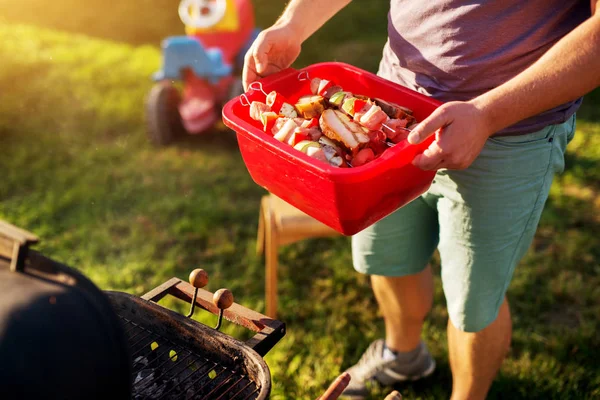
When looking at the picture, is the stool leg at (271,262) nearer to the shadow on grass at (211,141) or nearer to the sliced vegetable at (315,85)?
the sliced vegetable at (315,85)

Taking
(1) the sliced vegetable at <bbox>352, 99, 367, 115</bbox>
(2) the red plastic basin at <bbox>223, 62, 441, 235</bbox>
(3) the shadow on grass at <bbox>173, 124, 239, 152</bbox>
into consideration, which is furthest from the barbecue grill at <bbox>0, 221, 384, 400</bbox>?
(3) the shadow on grass at <bbox>173, 124, 239, 152</bbox>

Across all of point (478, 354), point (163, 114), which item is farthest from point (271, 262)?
point (163, 114)

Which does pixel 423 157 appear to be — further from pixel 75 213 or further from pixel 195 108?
pixel 195 108

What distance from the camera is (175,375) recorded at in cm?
125

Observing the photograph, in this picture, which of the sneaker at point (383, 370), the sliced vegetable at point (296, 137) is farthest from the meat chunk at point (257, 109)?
the sneaker at point (383, 370)

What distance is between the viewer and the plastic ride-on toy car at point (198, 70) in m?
3.42

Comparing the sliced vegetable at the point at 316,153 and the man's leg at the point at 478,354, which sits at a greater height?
the sliced vegetable at the point at 316,153

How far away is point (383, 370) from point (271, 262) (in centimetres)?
55

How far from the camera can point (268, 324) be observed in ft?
4.23

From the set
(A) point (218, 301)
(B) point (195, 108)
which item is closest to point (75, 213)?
(B) point (195, 108)

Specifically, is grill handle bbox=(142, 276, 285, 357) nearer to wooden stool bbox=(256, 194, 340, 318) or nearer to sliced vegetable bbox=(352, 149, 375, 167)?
sliced vegetable bbox=(352, 149, 375, 167)

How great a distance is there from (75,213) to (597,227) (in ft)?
7.92

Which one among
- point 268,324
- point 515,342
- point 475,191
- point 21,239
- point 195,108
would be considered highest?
point 21,239

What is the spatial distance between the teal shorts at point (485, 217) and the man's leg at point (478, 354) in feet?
0.17
